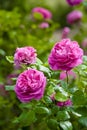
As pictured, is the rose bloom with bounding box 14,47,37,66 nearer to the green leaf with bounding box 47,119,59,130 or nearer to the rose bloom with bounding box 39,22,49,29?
the green leaf with bounding box 47,119,59,130

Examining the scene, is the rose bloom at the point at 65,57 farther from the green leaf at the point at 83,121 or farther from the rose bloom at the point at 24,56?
the green leaf at the point at 83,121

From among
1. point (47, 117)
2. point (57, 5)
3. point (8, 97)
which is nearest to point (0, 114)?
point (8, 97)

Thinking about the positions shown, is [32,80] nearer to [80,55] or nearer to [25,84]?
[25,84]

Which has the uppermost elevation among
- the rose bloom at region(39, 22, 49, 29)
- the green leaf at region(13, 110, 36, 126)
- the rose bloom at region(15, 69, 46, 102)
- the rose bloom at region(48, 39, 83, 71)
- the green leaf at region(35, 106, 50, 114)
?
the rose bloom at region(39, 22, 49, 29)

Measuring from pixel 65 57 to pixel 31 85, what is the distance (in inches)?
7.4

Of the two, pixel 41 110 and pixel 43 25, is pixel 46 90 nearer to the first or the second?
pixel 41 110

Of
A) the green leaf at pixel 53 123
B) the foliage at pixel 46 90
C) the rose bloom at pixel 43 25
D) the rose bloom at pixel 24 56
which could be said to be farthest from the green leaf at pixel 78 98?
the rose bloom at pixel 43 25

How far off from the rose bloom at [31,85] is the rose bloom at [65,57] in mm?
87

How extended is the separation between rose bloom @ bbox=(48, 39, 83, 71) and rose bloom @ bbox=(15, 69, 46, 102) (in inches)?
3.4

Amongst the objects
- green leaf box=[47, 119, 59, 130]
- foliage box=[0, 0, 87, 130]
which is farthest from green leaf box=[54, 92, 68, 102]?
green leaf box=[47, 119, 59, 130]

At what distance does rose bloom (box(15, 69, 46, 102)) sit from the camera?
189 centimetres

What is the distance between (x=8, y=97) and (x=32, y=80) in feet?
4.50

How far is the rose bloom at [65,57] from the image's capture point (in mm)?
1952

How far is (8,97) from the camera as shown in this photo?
3.25 m
